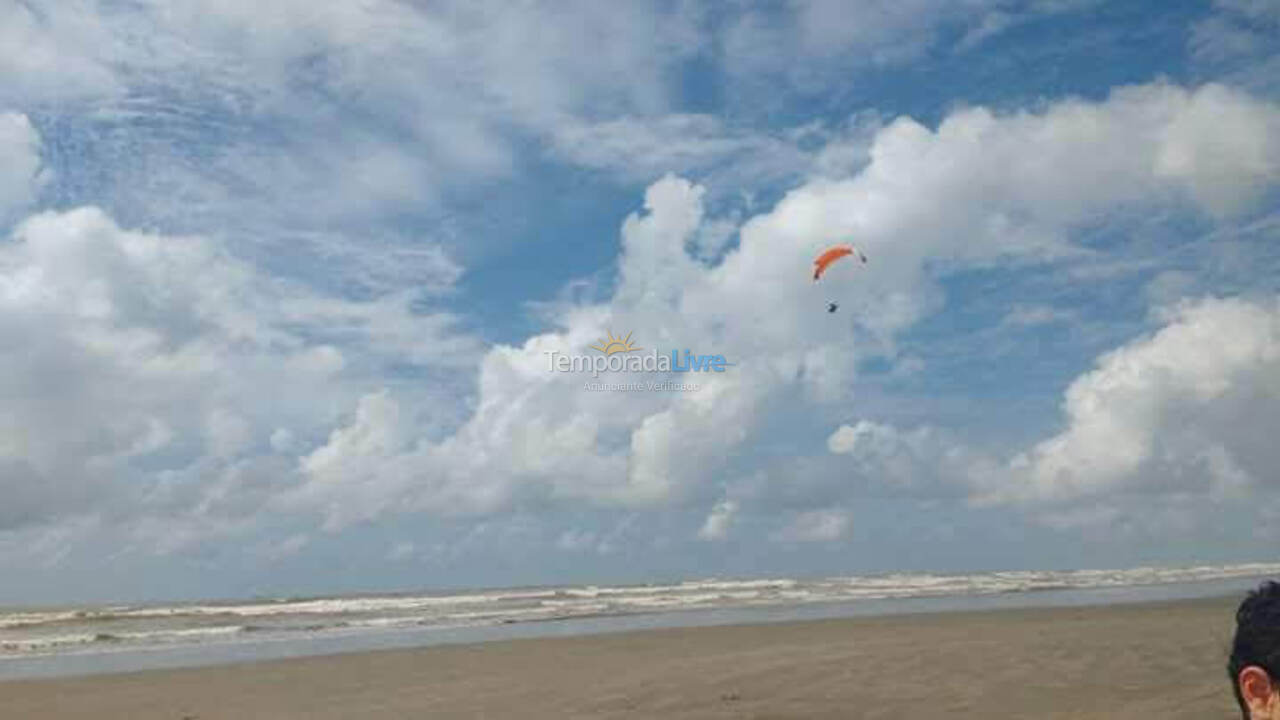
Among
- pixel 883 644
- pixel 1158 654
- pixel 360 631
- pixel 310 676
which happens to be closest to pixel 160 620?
pixel 360 631

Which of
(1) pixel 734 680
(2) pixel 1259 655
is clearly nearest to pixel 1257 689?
(2) pixel 1259 655

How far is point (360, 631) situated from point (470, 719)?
71.5 feet

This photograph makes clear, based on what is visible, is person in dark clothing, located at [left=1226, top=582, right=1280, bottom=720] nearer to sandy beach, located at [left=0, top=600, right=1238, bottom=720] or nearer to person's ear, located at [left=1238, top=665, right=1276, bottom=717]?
person's ear, located at [left=1238, top=665, right=1276, bottom=717]

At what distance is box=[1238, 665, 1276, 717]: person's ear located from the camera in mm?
2850

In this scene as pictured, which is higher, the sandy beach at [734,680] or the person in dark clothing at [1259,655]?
the person in dark clothing at [1259,655]

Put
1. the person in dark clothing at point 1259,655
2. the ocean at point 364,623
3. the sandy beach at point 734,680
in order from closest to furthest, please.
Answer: the person in dark clothing at point 1259,655
the sandy beach at point 734,680
the ocean at point 364,623

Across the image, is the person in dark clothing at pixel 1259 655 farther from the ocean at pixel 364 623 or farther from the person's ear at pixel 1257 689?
the ocean at pixel 364 623

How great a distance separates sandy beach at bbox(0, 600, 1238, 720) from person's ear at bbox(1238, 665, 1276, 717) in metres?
11.7

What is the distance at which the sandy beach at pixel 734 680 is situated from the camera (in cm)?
1474

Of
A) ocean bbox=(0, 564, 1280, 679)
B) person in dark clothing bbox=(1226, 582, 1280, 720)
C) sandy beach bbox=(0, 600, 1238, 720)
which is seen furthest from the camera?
ocean bbox=(0, 564, 1280, 679)

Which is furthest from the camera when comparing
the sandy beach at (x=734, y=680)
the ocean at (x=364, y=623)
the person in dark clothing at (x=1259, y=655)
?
the ocean at (x=364, y=623)

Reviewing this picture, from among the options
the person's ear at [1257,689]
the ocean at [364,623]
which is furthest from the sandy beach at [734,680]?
the person's ear at [1257,689]

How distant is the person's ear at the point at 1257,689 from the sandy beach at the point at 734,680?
38.4 feet

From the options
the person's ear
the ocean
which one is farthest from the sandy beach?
the person's ear
